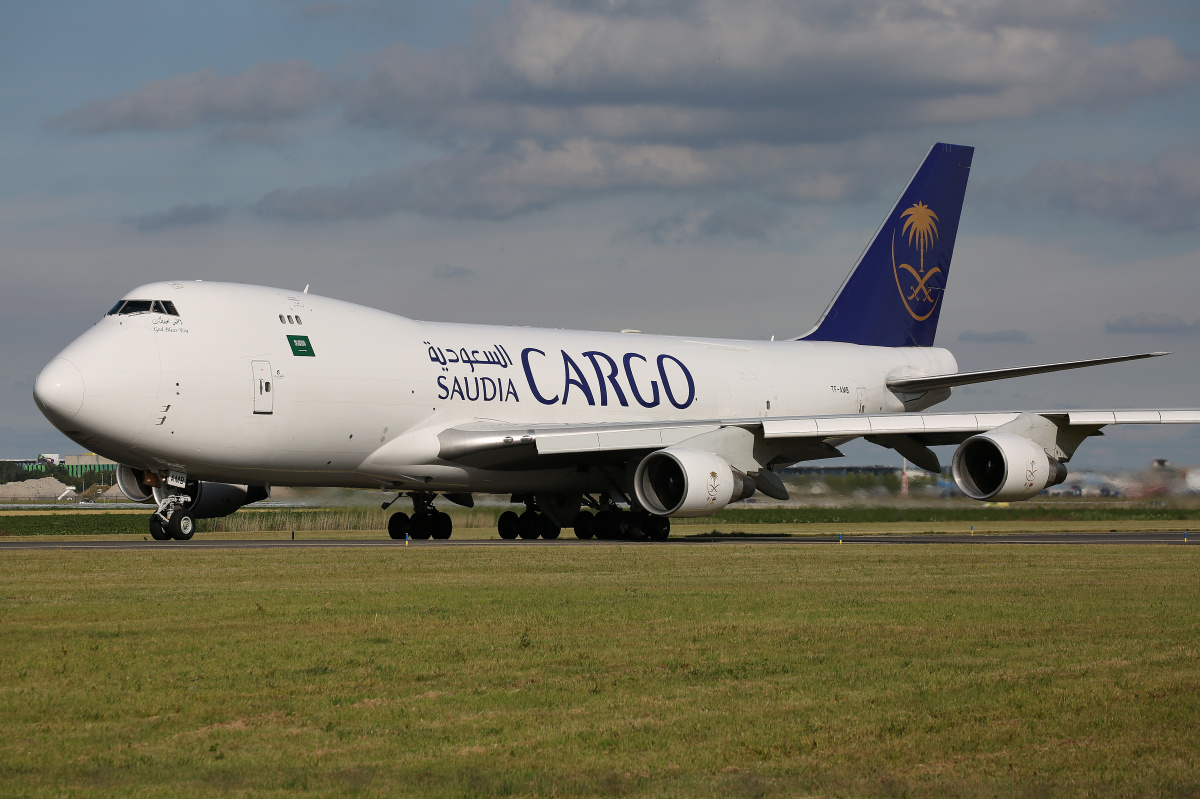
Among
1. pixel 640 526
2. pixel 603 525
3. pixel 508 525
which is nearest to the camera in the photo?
pixel 640 526

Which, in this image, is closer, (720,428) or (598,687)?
(598,687)

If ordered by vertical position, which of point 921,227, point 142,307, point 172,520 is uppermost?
point 921,227

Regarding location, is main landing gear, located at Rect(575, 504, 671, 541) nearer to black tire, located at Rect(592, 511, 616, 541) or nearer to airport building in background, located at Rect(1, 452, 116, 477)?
black tire, located at Rect(592, 511, 616, 541)

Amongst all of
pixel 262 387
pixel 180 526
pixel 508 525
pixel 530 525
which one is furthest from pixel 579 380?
pixel 180 526

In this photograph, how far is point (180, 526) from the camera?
23.0m

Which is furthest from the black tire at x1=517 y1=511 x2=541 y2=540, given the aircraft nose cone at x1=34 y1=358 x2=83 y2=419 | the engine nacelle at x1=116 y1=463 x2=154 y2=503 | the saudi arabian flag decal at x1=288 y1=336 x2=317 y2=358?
the aircraft nose cone at x1=34 y1=358 x2=83 y2=419

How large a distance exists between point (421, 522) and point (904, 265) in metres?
15.3

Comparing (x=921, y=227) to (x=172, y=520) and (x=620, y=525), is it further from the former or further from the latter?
(x=172, y=520)

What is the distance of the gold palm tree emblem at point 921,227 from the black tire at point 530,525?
13271mm

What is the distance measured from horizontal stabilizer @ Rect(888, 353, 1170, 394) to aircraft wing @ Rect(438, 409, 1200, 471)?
165cm

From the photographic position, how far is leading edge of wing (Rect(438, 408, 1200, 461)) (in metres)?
25.1

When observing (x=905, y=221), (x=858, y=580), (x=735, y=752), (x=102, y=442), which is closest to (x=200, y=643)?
(x=735, y=752)

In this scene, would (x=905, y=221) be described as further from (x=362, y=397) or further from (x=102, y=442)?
(x=102, y=442)

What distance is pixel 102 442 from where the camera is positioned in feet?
70.6
